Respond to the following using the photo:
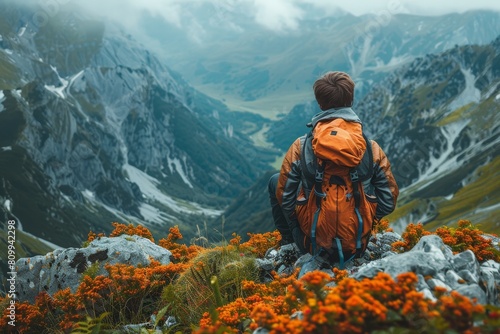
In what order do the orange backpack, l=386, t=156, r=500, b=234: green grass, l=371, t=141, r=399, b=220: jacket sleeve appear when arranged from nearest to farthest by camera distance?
the orange backpack
l=371, t=141, r=399, b=220: jacket sleeve
l=386, t=156, r=500, b=234: green grass

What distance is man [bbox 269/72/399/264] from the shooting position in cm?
954

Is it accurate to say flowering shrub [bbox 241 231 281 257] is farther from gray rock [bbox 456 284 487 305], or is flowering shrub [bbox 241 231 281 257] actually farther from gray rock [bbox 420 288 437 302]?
gray rock [bbox 456 284 487 305]

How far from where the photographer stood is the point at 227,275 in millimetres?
11273

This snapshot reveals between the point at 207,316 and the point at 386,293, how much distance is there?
3753mm

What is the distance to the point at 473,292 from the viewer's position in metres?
6.35

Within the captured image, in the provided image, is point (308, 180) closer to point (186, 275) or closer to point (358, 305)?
point (186, 275)

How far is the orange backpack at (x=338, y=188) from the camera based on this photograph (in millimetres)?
9453

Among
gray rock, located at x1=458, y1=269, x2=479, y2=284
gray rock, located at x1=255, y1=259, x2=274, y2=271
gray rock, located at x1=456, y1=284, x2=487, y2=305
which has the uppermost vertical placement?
gray rock, located at x1=456, y1=284, x2=487, y2=305

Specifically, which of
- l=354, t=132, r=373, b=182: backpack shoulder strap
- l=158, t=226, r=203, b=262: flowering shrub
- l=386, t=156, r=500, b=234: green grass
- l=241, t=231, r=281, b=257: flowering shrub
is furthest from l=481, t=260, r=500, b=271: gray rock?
l=386, t=156, r=500, b=234: green grass

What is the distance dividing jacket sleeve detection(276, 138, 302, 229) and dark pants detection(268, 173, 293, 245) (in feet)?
3.52

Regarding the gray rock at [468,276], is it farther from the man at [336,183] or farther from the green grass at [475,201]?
the green grass at [475,201]

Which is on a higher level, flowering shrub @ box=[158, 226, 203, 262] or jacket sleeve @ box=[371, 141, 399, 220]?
jacket sleeve @ box=[371, 141, 399, 220]

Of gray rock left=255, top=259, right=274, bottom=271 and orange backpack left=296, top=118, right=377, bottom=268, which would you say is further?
gray rock left=255, top=259, right=274, bottom=271

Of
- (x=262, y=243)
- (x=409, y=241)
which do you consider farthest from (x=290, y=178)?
(x=262, y=243)
